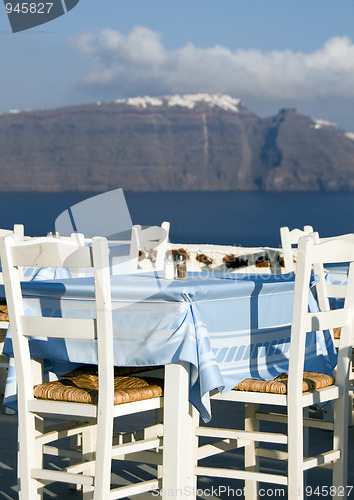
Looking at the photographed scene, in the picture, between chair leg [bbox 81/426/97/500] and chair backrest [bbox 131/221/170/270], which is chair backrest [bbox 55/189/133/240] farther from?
chair leg [bbox 81/426/97/500]

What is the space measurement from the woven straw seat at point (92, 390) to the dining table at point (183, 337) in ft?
0.21

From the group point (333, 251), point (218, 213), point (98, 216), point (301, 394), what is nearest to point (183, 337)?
point (301, 394)

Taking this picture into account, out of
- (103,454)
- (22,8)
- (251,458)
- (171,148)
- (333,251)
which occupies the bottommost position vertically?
(171,148)

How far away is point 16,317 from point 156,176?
401ft

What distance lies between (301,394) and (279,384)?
69mm

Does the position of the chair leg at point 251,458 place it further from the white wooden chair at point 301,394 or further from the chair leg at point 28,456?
the chair leg at point 28,456

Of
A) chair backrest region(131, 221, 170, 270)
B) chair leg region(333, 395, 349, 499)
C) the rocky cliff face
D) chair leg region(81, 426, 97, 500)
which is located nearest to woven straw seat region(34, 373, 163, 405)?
chair leg region(81, 426, 97, 500)

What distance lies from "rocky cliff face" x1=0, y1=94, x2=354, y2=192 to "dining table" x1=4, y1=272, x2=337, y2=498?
109805 millimetres

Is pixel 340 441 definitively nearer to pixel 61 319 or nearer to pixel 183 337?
pixel 183 337

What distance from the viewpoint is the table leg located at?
Answer: 2.33 meters

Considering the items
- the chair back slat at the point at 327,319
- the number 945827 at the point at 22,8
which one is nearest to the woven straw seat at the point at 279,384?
the chair back slat at the point at 327,319

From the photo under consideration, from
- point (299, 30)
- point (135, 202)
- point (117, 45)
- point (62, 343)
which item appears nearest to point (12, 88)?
point (117, 45)

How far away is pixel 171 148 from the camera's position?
406ft

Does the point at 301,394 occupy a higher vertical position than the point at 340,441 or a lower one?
higher
